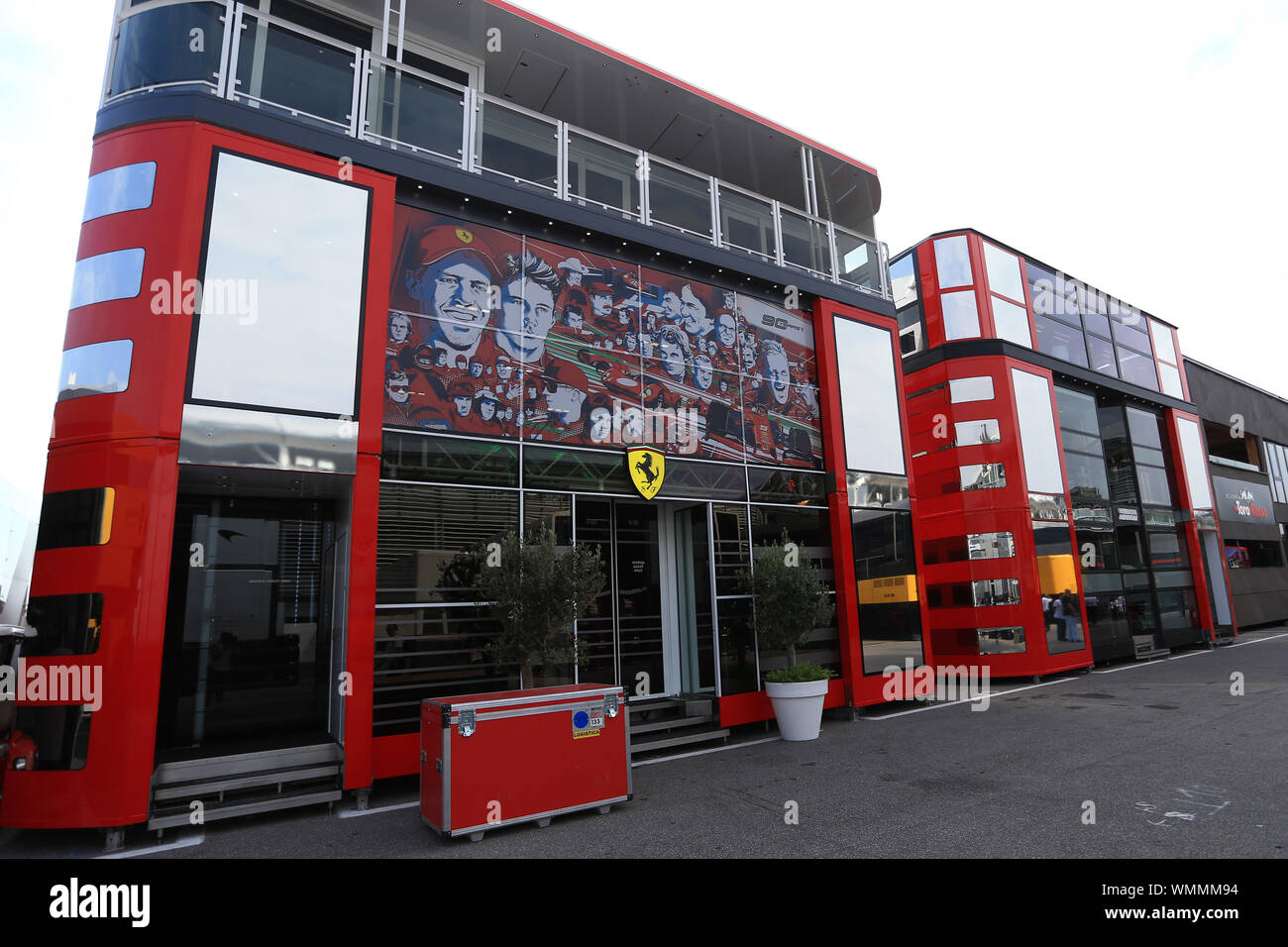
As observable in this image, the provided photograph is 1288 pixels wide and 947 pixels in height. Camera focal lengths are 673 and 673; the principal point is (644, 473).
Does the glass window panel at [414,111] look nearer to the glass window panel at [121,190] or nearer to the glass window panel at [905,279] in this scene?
the glass window panel at [121,190]

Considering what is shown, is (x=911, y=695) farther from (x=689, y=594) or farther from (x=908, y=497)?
(x=689, y=594)

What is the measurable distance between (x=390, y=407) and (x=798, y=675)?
20.7ft

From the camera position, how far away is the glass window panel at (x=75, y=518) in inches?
229

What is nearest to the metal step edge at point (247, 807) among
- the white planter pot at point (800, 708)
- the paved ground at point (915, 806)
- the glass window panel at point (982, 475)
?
the paved ground at point (915, 806)

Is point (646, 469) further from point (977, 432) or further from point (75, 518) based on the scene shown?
point (977, 432)

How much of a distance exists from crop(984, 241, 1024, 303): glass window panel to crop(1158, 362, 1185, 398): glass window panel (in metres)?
7.35

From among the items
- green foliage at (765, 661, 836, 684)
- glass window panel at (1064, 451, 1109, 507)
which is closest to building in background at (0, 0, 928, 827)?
green foliage at (765, 661, 836, 684)

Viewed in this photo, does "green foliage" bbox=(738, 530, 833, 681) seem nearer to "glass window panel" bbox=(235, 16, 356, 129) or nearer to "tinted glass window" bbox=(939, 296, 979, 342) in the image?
"glass window panel" bbox=(235, 16, 356, 129)

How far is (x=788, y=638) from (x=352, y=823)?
5.71m

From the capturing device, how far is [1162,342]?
20.6m

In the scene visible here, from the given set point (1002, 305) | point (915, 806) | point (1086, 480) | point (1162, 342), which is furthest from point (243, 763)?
point (1162, 342)

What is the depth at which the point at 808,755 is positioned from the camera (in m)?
8.18

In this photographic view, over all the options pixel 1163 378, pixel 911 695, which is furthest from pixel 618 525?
pixel 1163 378
